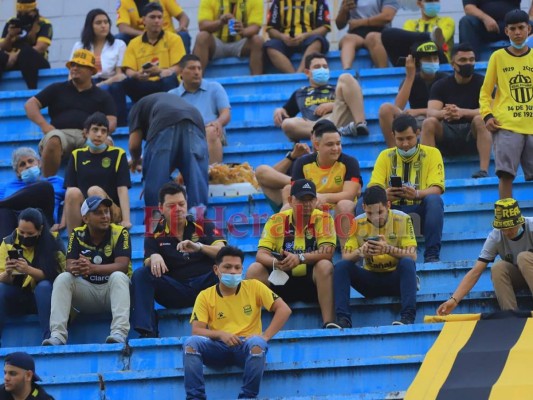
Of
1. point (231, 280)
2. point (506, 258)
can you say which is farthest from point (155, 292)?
point (506, 258)

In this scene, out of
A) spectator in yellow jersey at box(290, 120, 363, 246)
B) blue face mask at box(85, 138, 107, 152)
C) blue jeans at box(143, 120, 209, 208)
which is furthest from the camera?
blue face mask at box(85, 138, 107, 152)

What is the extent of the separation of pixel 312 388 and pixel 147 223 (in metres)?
2.36

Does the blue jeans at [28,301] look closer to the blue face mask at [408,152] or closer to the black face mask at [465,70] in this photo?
the blue face mask at [408,152]

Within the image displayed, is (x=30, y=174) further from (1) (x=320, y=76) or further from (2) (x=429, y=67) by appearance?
(2) (x=429, y=67)

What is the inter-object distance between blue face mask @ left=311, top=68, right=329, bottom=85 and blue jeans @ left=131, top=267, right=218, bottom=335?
10.1 feet

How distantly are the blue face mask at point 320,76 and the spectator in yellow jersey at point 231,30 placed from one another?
5.00 ft

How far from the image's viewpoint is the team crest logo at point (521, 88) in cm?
1240

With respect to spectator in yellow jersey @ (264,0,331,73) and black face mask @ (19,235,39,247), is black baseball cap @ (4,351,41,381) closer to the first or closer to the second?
black face mask @ (19,235,39,247)

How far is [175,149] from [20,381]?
125 inches

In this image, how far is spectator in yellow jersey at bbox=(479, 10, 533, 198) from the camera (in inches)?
478

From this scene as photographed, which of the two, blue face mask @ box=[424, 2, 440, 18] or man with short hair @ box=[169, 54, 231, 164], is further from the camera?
blue face mask @ box=[424, 2, 440, 18]

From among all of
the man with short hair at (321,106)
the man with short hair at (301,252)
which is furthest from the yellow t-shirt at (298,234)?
the man with short hair at (321,106)

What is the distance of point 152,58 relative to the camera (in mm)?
15016

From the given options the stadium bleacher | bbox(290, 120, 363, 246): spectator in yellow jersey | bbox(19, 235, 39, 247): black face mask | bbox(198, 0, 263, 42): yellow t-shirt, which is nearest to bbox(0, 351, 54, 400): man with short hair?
the stadium bleacher
